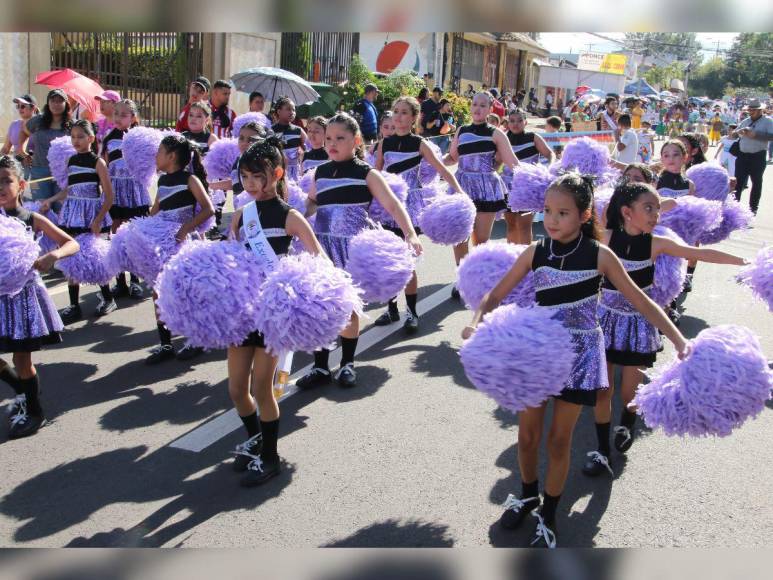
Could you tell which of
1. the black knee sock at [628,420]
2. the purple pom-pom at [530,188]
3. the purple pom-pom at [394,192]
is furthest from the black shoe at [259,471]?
the purple pom-pom at [530,188]

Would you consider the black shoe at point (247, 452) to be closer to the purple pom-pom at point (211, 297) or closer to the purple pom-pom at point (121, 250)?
the purple pom-pom at point (211, 297)

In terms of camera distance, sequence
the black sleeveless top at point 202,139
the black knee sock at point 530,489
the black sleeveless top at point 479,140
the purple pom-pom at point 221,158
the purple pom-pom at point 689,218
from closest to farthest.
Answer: the black knee sock at point 530,489 → the purple pom-pom at point 689,218 → the black sleeveless top at point 479,140 → the purple pom-pom at point 221,158 → the black sleeveless top at point 202,139

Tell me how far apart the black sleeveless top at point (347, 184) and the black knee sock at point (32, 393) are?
2.21m

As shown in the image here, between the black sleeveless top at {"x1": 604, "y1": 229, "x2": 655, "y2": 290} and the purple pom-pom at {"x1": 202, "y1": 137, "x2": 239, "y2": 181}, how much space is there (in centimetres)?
490

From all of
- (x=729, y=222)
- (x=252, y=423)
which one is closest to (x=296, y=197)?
(x=252, y=423)

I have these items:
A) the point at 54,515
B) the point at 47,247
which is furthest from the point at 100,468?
the point at 47,247

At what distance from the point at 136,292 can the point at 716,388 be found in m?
6.01

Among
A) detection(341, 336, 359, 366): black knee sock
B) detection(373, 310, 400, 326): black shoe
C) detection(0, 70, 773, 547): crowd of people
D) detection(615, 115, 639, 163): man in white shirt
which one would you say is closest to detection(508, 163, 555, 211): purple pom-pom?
detection(0, 70, 773, 547): crowd of people

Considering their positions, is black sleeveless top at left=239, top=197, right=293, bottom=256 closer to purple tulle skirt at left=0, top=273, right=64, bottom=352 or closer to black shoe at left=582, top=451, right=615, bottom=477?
purple tulle skirt at left=0, top=273, right=64, bottom=352

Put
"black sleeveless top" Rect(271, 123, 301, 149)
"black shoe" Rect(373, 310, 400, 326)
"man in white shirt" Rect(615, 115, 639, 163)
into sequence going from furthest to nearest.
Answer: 1. "man in white shirt" Rect(615, 115, 639, 163)
2. "black sleeveless top" Rect(271, 123, 301, 149)
3. "black shoe" Rect(373, 310, 400, 326)

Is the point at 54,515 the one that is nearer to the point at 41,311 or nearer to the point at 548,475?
the point at 41,311

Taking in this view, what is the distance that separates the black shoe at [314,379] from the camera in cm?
559

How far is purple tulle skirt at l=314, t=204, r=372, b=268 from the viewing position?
17.9ft

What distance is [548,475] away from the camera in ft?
11.7
